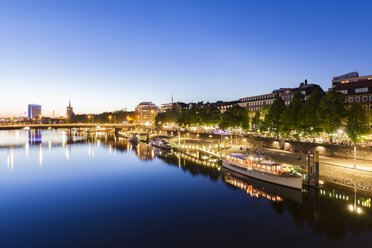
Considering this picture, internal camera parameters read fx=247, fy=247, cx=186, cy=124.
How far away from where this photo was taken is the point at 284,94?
101m

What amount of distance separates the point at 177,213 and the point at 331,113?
38.7m

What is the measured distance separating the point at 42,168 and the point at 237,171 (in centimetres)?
4393

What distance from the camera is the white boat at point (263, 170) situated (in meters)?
34.4

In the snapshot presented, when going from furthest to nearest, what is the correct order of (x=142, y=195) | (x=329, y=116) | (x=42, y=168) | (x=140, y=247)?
(x=42, y=168)
(x=329, y=116)
(x=142, y=195)
(x=140, y=247)

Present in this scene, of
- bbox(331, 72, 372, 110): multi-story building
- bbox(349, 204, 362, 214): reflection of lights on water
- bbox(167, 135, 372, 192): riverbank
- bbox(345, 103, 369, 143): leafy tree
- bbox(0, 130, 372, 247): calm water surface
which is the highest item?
bbox(331, 72, 372, 110): multi-story building

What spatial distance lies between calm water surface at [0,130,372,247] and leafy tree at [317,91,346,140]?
760 inches

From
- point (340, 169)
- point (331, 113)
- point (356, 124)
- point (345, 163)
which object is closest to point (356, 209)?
point (340, 169)

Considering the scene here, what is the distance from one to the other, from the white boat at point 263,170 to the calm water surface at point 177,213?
1347 millimetres

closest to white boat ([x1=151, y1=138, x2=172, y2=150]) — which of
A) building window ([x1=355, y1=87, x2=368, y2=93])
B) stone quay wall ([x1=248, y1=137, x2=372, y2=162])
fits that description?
stone quay wall ([x1=248, y1=137, x2=372, y2=162])

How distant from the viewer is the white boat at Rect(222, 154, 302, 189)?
3442 cm

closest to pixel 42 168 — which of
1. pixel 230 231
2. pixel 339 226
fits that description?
pixel 230 231

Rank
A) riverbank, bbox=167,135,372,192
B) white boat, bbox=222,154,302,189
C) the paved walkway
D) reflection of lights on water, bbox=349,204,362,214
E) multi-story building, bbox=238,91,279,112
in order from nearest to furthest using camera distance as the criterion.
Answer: reflection of lights on water, bbox=349,204,362,214
riverbank, bbox=167,135,372,192
white boat, bbox=222,154,302,189
the paved walkway
multi-story building, bbox=238,91,279,112

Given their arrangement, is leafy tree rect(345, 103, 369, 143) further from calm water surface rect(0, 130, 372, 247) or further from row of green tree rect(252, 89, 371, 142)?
calm water surface rect(0, 130, 372, 247)

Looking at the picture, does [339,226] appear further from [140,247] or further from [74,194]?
[74,194]
